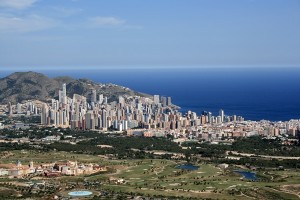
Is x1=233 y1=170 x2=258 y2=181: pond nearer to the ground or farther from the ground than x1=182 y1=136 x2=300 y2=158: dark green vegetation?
nearer to the ground

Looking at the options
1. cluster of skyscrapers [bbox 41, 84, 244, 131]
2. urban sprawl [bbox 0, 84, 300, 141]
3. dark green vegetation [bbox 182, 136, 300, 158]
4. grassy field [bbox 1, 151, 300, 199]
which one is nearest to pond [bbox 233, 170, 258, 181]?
grassy field [bbox 1, 151, 300, 199]

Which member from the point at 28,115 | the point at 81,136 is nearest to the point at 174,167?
the point at 81,136

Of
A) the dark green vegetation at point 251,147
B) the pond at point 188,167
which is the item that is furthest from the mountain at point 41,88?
the pond at point 188,167

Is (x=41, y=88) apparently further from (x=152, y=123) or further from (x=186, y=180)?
(x=186, y=180)

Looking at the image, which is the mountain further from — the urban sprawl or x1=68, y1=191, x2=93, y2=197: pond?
x1=68, y1=191, x2=93, y2=197: pond

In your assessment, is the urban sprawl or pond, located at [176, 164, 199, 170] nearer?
pond, located at [176, 164, 199, 170]

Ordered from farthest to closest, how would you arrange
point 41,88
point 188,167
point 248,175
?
point 41,88 < point 188,167 < point 248,175

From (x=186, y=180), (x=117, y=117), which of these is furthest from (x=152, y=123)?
(x=186, y=180)

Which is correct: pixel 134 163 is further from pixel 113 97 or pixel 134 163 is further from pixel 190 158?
pixel 113 97
